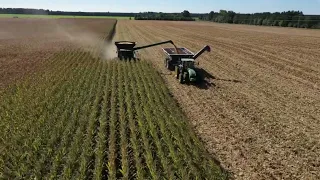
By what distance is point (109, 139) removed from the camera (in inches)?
391

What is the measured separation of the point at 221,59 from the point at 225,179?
766 inches

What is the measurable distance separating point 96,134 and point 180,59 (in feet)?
33.6

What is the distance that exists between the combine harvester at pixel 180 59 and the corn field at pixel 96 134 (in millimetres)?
1691

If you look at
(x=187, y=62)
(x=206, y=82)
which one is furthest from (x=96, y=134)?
(x=206, y=82)

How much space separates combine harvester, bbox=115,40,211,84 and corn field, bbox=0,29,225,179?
1691 millimetres

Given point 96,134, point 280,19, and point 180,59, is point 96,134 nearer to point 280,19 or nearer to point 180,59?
point 180,59

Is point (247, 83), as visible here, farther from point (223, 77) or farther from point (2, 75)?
point (2, 75)

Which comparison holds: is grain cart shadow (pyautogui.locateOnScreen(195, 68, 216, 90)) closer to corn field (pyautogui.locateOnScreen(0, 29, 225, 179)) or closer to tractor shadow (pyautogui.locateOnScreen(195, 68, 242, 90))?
tractor shadow (pyautogui.locateOnScreen(195, 68, 242, 90))

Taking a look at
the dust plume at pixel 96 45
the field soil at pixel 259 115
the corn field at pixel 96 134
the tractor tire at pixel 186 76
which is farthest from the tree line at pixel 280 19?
the corn field at pixel 96 134

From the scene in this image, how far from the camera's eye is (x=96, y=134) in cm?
1034

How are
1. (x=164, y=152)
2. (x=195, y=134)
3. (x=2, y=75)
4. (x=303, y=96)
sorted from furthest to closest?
1. (x=2, y=75)
2. (x=303, y=96)
3. (x=195, y=134)
4. (x=164, y=152)

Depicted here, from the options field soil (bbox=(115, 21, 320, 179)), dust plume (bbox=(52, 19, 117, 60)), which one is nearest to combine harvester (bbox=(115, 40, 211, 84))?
field soil (bbox=(115, 21, 320, 179))

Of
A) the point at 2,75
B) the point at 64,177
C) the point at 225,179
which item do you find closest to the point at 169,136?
the point at 225,179

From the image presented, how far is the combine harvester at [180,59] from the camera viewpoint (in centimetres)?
1722
